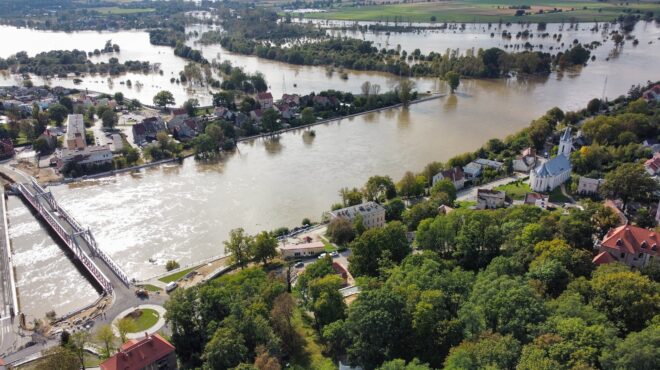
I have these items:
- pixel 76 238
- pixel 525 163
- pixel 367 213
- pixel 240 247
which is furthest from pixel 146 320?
pixel 525 163

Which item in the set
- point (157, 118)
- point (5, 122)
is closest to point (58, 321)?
point (157, 118)

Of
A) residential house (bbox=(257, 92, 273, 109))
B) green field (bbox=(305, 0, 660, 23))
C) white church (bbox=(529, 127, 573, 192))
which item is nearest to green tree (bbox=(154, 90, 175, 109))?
residential house (bbox=(257, 92, 273, 109))

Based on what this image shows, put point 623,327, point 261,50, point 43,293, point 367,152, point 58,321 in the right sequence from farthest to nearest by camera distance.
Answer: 1. point 261,50
2. point 367,152
3. point 43,293
4. point 58,321
5. point 623,327

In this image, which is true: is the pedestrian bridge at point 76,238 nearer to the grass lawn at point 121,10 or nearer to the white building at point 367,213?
the white building at point 367,213

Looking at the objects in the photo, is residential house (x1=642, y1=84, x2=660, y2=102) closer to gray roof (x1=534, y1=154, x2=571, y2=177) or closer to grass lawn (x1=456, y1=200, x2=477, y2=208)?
gray roof (x1=534, y1=154, x2=571, y2=177)

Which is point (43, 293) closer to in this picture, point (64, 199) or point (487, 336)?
point (64, 199)
